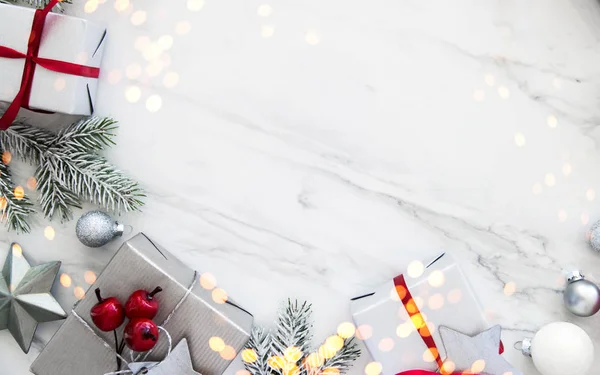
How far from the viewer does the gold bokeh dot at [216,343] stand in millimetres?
1188

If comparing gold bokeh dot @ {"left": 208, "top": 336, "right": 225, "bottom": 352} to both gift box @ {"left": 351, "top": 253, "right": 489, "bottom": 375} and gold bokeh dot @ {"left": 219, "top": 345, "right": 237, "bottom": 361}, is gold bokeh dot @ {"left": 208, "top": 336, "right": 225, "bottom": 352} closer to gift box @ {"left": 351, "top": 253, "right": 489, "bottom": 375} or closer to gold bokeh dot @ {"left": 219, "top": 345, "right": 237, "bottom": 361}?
gold bokeh dot @ {"left": 219, "top": 345, "right": 237, "bottom": 361}

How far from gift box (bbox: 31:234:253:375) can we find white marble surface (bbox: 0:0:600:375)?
6.4 inches

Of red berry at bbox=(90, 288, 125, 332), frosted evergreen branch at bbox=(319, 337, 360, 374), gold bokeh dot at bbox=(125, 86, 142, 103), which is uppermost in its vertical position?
gold bokeh dot at bbox=(125, 86, 142, 103)

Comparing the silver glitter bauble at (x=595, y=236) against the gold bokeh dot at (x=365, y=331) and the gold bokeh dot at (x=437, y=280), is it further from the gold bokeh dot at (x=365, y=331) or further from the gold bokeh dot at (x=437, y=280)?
the gold bokeh dot at (x=365, y=331)

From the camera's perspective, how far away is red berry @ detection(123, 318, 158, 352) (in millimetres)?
1090

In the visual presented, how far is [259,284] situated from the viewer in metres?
1.35

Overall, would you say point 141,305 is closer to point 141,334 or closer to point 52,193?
point 141,334

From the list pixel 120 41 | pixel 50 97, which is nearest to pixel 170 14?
pixel 120 41

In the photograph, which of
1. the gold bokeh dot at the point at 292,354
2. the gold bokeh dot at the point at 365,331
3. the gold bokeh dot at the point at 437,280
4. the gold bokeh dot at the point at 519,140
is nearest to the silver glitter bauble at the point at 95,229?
the gold bokeh dot at the point at 292,354

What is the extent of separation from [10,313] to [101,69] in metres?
0.59

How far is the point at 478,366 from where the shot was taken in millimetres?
1188

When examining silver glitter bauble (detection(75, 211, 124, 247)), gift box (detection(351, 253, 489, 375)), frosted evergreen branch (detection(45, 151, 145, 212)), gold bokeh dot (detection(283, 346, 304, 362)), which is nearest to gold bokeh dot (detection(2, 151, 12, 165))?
frosted evergreen branch (detection(45, 151, 145, 212))

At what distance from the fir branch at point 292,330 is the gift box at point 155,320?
0.10 meters

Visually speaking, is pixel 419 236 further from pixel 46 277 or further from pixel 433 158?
pixel 46 277
